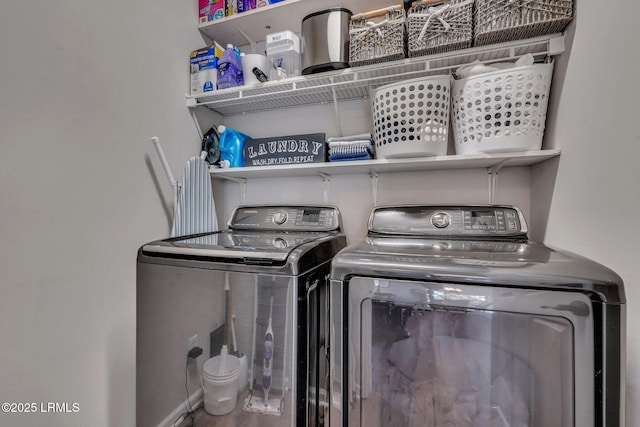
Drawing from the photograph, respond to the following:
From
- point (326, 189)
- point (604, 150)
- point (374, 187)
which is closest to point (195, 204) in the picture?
→ point (326, 189)

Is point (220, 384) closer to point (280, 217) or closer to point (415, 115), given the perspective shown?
point (280, 217)

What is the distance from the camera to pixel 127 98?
1.28m

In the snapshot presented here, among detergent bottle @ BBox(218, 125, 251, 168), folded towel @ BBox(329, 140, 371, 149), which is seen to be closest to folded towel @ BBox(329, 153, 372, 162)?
folded towel @ BBox(329, 140, 371, 149)

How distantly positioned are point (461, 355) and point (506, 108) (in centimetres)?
93

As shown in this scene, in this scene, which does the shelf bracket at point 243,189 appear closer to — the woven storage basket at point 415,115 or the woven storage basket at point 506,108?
the woven storage basket at point 415,115

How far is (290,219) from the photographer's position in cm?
153

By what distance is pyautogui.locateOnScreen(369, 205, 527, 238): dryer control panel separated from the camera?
1159 mm

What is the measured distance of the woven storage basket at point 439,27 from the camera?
1.10 metres

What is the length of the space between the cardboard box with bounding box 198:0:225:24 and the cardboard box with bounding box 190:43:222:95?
0.24 metres

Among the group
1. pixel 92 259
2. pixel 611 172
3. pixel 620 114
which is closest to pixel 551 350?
pixel 611 172

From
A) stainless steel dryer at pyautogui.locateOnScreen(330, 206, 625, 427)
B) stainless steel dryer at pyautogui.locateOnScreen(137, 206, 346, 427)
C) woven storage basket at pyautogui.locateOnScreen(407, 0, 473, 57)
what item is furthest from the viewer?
woven storage basket at pyautogui.locateOnScreen(407, 0, 473, 57)

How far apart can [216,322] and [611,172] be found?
1.29 metres

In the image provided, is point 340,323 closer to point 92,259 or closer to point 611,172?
point 611,172

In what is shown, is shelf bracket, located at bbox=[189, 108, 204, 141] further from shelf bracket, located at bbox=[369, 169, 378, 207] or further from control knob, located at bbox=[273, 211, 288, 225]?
shelf bracket, located at bbox=[369, 169, 378, 207]
